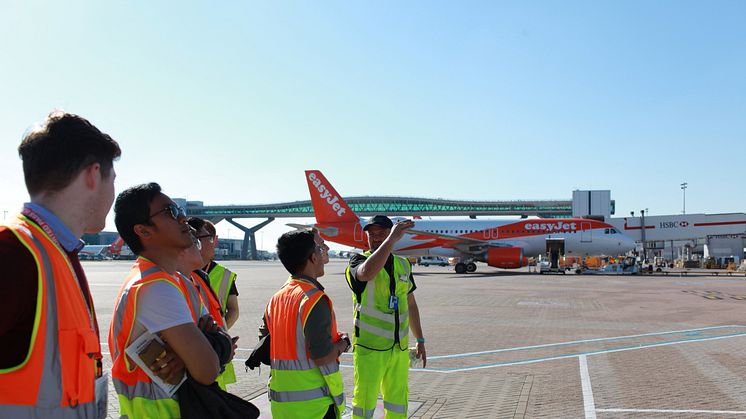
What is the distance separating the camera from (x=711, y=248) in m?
57.0

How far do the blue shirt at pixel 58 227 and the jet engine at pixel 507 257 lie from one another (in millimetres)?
35807

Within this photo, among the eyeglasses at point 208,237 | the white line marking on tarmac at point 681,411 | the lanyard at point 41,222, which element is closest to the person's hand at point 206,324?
the lanyard at point 41,222

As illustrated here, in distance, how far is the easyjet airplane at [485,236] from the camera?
3709cm

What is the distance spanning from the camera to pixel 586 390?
6777 mm

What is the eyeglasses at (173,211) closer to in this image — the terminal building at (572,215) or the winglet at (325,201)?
the winglet at (325,201)

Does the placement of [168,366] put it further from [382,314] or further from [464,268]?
[464,268]

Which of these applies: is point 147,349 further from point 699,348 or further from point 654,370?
point 699,348

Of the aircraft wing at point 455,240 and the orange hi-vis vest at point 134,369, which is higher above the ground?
the orange hi-vis vest at point 134,369

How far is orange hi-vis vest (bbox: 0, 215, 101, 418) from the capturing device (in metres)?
1.72

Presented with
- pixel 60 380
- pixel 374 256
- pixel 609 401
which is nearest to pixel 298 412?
pixel 374 256

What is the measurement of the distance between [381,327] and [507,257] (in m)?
32.9

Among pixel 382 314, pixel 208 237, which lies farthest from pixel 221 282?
pixel 382 314

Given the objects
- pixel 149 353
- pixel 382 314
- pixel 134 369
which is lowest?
pixel 382 314

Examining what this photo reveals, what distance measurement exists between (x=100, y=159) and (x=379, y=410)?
4.77 metres
